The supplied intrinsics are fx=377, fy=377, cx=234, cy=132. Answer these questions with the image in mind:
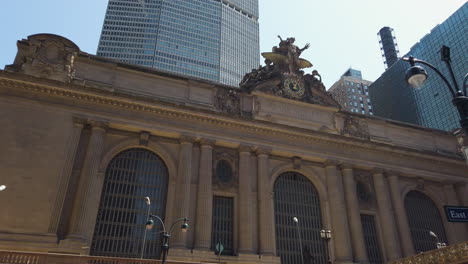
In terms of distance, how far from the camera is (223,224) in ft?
86.9

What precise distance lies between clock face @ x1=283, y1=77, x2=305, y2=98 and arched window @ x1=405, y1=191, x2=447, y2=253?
45.0ft

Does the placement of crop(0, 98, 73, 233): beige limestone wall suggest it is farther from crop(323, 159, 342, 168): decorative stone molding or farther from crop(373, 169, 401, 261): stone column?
crop(373, 169, 401, 261): stone column

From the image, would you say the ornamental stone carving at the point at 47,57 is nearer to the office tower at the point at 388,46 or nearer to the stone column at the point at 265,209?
the stone column at the point at 265,209

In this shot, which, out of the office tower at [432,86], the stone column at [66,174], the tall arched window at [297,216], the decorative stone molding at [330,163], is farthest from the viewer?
the office tower at [432,86]

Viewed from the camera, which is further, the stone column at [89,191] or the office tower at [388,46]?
the office tower at [388,46]

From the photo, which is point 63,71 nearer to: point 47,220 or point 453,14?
point 47,220

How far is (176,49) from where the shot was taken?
298 feet

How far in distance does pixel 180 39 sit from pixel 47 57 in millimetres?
68801

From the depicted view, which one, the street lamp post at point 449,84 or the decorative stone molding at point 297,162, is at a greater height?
the decorative stone molding at point 297,162

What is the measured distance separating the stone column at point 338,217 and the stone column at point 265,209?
5.19 meters

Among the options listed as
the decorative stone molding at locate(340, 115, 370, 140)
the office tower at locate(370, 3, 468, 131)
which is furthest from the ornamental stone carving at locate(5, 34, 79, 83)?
the office tower at locate(370, 3, 468, 131)

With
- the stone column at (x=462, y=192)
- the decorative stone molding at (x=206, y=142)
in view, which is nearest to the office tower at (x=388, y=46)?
the stone column at (x=462, y=192)

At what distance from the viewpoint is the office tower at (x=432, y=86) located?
62906mm

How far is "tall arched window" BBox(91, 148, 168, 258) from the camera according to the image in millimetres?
23172
